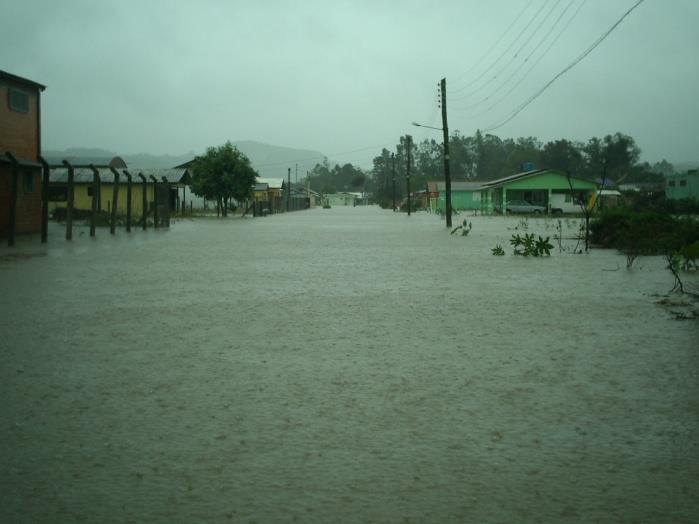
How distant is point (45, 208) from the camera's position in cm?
2675

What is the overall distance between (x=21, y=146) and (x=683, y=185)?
66065 mm

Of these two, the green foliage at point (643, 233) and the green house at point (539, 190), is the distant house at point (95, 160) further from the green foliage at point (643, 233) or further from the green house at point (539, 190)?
the green foliage at point (643, 233)

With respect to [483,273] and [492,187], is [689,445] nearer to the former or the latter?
[483,273]

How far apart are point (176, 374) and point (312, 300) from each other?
5.13 metres

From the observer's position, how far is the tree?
63594 mm

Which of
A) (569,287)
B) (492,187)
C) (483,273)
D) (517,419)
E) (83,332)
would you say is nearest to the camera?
(517,419)

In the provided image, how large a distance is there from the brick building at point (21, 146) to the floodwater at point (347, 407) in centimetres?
1754

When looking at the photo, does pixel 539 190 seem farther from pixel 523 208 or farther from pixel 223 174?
pixel 223 174

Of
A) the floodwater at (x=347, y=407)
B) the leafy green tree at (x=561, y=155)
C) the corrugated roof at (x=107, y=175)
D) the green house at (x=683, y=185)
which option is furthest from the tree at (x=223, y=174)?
the leafy green tree at (x=561, y=155)

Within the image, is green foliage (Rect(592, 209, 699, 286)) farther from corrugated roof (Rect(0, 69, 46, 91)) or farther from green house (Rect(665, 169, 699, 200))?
green house (Rect(665, 169, 699, 200))

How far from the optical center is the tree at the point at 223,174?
63.6m

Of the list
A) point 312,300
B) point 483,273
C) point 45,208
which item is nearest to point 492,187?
point 45,208

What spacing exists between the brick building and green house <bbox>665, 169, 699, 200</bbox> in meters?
58.8

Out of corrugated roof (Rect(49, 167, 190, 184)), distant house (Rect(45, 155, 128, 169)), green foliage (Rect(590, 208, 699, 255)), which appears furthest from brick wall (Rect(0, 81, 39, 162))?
distant house (Rect(45, 155, 128, 169))
